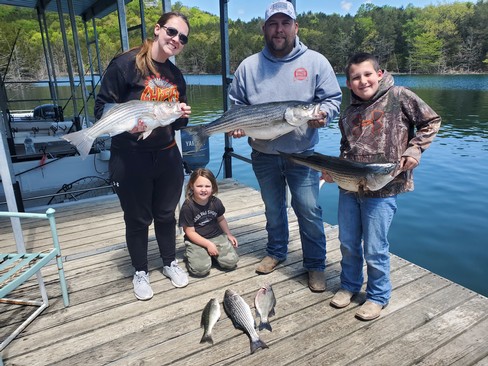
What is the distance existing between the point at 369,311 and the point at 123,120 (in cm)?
236

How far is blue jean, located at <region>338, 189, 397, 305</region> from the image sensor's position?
98.7 inches

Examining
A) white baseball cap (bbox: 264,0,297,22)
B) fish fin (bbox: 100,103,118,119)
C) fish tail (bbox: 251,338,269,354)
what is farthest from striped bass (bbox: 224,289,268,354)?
white baseball cap (bbox: 264,0,297,22)

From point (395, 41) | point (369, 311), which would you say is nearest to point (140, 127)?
point (369, 311)

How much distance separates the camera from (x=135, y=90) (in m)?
2.62

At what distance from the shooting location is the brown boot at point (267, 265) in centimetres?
333

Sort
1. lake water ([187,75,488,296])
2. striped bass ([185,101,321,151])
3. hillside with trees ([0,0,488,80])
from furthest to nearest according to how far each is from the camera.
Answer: hillside with trees ([0,0,488,80]), lake water ([187,75,488,296]), striped bass ([185,101,321,151])

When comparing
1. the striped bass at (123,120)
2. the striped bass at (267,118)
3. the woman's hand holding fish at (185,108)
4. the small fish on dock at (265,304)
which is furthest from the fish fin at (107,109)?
the small fish on dock at (265,304)

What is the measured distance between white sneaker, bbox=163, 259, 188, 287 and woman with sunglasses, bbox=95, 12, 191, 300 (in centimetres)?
4

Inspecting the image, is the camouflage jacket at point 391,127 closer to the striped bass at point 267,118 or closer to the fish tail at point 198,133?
the striped bass at point 267,118

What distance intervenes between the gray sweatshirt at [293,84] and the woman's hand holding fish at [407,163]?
2.38 feet

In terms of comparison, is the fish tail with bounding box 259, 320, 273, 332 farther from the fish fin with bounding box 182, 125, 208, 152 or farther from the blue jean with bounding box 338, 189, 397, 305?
the fish fin with bounding box 182, 125, 208, 152

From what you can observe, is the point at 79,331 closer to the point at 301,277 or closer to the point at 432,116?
the point at 301,277

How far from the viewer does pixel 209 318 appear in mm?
2553

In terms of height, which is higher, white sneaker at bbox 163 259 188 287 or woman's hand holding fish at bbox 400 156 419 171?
woman's hand holding fish at bbox 400 156 419 171
